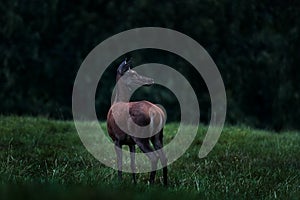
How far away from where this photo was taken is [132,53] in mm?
24281

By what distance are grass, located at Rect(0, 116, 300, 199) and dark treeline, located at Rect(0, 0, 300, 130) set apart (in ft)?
35.3

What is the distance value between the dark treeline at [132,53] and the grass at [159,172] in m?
10.8

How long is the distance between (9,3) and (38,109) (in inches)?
174

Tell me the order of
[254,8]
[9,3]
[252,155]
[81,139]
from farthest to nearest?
[9,3] < [254,8] < [81,139] < [252,155]

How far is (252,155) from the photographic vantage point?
10.1 m

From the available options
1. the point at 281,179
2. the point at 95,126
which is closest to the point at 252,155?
the point at 281,179

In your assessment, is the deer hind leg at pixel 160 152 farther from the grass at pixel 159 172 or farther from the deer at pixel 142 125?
the grass at pixel 159 172

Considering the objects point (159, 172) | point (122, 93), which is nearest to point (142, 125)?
point (122, 93)

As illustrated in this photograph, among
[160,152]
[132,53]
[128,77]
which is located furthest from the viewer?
[132,53]

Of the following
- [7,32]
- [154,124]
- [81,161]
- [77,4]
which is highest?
[77,4]

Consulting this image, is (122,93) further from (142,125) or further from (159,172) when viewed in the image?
(159,172)

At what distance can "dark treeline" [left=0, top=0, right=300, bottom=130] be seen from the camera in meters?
23.4

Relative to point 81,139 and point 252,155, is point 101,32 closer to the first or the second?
point 81,139

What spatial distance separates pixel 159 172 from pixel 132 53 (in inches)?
640
